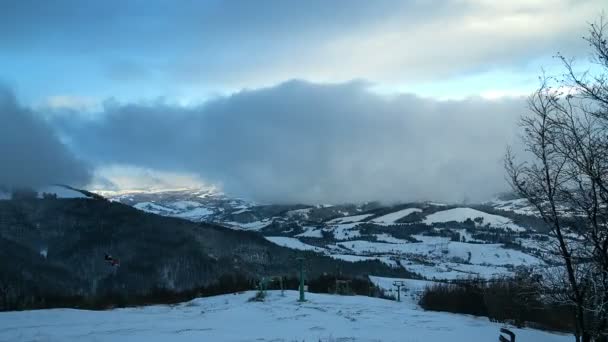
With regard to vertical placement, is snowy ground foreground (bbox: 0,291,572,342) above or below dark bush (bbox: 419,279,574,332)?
above

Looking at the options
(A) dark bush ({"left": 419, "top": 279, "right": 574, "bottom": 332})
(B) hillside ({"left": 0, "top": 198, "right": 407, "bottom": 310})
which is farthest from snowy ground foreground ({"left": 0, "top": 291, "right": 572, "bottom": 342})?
(B) hillside ({"left": 0, "top": 198, "right": 407, "bottom": 310})

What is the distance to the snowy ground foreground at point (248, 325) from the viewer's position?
2202 centimetres

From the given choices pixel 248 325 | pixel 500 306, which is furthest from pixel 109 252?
pixel 248 325

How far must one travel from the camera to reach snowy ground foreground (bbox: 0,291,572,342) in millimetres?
22016

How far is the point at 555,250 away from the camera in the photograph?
483 inches

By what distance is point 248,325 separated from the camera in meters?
26.2

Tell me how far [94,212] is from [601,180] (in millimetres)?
194541

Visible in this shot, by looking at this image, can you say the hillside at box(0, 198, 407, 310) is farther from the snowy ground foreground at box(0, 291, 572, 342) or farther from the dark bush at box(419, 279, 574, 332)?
the snowy ground foreground at box(0, 291, 572, 342)

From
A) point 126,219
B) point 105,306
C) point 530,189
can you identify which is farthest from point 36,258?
point 530,189

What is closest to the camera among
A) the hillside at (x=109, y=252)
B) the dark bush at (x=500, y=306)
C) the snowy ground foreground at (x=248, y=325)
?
the snowy ground foreground at (x=248, y=325)

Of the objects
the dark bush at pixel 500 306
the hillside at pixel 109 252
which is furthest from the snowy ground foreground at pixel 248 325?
the hillside at pixel 109 252

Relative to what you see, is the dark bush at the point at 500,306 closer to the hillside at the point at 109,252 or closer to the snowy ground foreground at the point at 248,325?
the snowy ground foreground at the point at 248,325

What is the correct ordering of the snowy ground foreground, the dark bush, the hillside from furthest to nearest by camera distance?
the hillside, the dark bush, the snowy ground foreground

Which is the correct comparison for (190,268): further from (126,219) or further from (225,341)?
(225,341)
